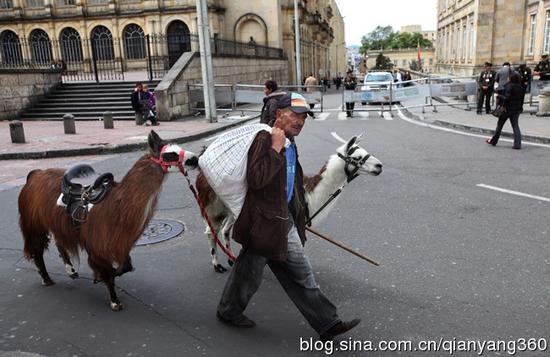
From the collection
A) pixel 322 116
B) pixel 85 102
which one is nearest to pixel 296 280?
pixel 322 116

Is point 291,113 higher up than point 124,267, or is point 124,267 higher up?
point 291,113

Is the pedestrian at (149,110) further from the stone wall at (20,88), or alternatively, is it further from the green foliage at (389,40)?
the green foliage at (389,40)

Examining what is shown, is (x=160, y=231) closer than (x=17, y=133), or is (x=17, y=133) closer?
(x=160, y=231)

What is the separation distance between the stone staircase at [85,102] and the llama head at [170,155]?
16709mm

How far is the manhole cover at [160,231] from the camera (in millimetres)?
6004

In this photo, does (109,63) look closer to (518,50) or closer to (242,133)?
(518,50)

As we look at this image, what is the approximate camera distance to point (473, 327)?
3.88m

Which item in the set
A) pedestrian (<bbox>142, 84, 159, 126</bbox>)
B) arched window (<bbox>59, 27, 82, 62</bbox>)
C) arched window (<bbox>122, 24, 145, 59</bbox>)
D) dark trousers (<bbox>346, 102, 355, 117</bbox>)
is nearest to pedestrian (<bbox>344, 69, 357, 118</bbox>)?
dark trousers (<bbox>346, 102, 355, 117</bbox>)

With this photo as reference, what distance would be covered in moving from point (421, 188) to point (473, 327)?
4.50 metres

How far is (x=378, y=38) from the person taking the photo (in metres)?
188

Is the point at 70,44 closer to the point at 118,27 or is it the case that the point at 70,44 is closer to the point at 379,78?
the point at 118,27

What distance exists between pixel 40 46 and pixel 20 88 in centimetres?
2810

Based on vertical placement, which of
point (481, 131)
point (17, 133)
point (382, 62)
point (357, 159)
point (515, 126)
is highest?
point (382, 62)

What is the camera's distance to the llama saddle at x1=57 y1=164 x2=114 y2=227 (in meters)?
4.06
